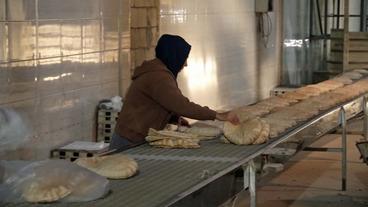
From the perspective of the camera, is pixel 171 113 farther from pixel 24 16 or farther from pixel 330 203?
pixel 330 203

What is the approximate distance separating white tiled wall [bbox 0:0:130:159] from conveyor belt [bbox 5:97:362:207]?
1.63 metres

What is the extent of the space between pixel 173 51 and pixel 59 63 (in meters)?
1.82

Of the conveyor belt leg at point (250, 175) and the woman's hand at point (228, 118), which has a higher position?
the woman's hand at point (228, 118)

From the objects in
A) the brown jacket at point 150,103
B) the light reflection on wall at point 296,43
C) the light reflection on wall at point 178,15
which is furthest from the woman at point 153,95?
the light reflection on wall at point 296,43

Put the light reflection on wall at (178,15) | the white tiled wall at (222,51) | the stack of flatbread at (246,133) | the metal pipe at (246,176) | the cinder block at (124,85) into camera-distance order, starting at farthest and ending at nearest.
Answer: the white tiled wall at (222,51)
the light reflection on wall at (178,15)
the cinder block at (124,85)
the stack of flatbread at (246,133)
the metal pipe at (246,176)

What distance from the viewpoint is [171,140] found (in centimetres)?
412

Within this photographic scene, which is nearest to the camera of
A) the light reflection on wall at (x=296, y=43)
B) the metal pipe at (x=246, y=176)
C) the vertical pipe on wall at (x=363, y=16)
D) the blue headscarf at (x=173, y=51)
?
the metal pipe at (x=246, y=176)

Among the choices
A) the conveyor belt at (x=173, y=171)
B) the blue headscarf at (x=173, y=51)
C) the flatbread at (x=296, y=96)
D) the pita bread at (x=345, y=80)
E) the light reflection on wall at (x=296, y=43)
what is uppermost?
the blue headscarf at (x=173, y=51)

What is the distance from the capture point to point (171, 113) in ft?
15.3

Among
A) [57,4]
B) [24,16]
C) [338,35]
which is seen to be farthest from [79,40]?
[338,35]

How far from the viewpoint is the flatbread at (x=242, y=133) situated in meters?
4.21

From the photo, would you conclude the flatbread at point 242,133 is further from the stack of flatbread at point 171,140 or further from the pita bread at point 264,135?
the stack of flatbread at point 171,140

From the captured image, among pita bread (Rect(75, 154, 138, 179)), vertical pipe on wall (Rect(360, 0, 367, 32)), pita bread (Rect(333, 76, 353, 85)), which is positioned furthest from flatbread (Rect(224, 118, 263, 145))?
vertical pipe on wall (Rect(360, 0, 367, 32))

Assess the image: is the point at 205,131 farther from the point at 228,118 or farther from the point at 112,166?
the point at 112,166
